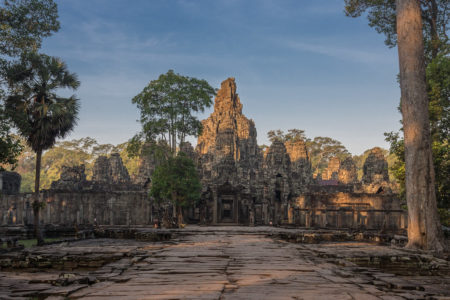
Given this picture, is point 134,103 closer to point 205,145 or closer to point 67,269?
point 67,269

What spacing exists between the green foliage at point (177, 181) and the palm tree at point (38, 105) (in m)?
9.81

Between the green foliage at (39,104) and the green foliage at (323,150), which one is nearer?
the green foliage at (39,104)

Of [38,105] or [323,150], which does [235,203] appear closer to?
[38,105]

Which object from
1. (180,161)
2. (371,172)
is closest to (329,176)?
(371,172)

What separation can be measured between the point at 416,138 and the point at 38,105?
18.6 m

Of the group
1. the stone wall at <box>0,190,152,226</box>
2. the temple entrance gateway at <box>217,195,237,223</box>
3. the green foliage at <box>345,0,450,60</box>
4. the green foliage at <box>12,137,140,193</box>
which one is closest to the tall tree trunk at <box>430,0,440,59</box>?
the green foliage at <box>345,0,450,60</box>

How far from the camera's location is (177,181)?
29.8m

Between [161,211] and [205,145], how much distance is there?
5547 cm

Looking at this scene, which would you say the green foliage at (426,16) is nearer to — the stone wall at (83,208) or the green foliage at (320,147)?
the stone wall at (83,208)

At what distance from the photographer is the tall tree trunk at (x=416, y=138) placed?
12.7 meters

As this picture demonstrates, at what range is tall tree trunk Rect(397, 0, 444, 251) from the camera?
12727 millimetres

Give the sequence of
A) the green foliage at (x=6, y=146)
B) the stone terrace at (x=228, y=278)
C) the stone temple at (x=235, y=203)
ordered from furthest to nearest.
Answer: the stone temple at (x=235, y=203), the green foliage at (x=6, y=146), the stone terrace at (x=228, y=278)

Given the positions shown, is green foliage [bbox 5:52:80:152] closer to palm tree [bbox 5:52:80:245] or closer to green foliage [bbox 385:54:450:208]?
palm tree [bbox 5:52:80:245]

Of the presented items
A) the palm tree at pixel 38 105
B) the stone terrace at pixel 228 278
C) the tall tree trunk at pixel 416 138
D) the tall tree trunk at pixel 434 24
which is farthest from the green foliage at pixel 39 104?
the tall tree trunk at pixel 434 24
